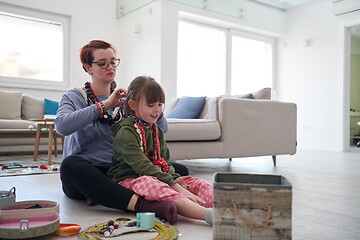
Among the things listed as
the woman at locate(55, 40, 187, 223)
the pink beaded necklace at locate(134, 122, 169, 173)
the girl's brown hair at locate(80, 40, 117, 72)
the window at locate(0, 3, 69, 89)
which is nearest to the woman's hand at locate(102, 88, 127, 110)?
the woman at locate(55, 40, 187, 223)

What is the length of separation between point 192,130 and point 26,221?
165 centimetres

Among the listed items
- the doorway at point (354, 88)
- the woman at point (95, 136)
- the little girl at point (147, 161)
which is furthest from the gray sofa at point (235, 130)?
the doorway at point (354, 88)

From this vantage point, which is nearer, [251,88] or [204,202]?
[204,202]

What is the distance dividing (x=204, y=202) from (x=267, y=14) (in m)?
5.90

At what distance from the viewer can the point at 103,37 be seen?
5.72 m

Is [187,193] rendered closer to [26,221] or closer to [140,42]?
[26,221]

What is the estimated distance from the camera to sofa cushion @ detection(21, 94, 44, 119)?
4703mm

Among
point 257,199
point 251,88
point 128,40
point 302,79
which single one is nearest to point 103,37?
point 128,40

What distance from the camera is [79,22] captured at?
545cm

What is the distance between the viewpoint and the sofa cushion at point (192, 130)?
8.13ft

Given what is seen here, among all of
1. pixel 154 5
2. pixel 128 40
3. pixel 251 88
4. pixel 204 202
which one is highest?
pixel 154 5

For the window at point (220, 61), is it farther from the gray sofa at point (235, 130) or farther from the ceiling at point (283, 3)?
the gray sofa at point (235, 130)

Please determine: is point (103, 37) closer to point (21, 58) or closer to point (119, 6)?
point (119, 6)

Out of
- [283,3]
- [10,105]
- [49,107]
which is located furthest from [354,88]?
[10,105]
